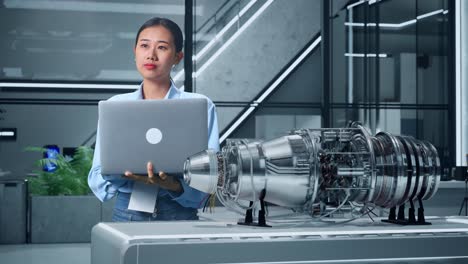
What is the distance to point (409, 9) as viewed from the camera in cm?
1287

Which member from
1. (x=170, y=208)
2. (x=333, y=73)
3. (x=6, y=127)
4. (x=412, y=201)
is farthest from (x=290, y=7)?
(x=412, y=201)

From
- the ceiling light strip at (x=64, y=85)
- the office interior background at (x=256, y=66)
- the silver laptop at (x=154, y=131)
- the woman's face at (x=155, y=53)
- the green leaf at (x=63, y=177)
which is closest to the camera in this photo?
the silver laptop at (x=154, y=131)

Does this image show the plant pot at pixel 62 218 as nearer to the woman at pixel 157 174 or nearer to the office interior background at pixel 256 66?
the office interior background at pixel 256 66

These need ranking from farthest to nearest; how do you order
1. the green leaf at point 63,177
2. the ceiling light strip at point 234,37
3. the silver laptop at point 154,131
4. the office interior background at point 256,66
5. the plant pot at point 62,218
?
the ceiling light strip at point 234,37 < the office interior background at point 256,66 < the green leaf at point 63,177 < the plant pot at point 62,218 < the silver laptop at point 154,131

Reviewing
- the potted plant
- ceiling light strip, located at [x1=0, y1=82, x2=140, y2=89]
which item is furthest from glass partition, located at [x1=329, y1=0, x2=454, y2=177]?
the potted plant

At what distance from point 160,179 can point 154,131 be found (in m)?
0.19

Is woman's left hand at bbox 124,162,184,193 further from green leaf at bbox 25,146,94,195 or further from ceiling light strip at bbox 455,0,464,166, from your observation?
ceiling light strip at bbox 455,0,464,166

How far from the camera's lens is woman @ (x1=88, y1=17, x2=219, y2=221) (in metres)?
2.24

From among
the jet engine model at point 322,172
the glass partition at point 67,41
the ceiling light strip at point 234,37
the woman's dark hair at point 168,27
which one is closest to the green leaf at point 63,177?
the glass partition at point 67,41

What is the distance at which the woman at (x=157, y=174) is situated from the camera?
7.36 ft

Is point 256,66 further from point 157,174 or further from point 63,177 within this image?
point 157,174

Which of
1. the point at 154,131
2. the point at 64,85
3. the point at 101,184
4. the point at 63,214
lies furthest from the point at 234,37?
the point at 154,131

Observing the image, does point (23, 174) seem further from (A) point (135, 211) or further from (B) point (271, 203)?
(B) point (271, 203)

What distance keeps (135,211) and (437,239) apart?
1.18 m
